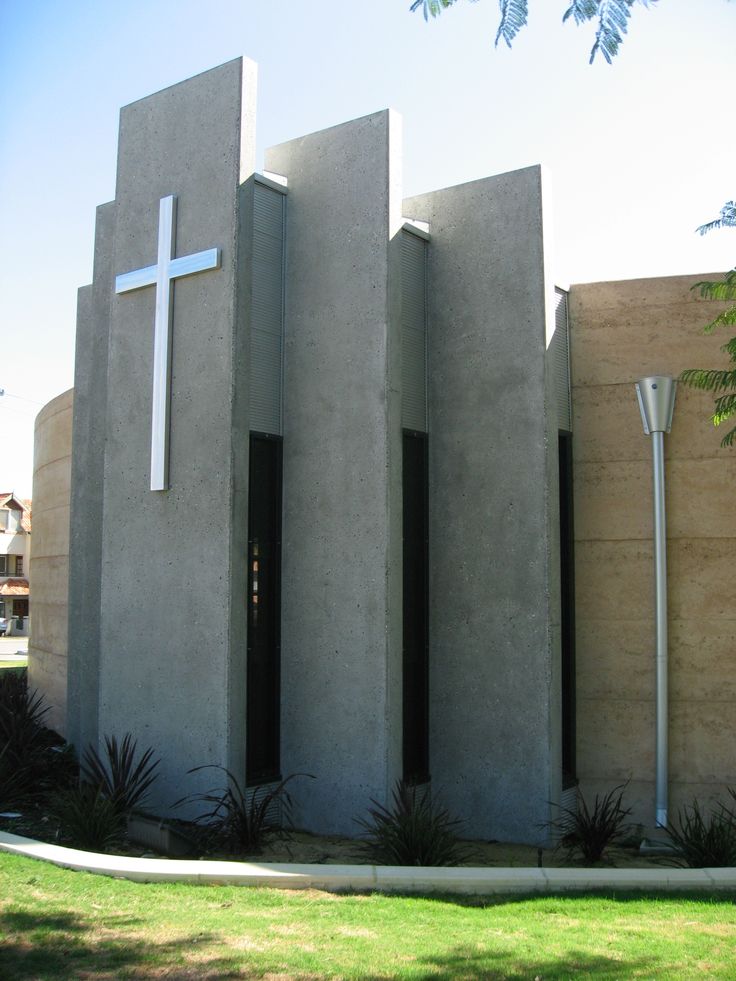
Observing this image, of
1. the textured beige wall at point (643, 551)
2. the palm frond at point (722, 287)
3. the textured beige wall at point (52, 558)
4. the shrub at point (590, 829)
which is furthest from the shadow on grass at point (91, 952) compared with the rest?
the textured beige wall at point (52, 558)

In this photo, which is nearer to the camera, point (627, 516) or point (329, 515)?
point (329, 515)

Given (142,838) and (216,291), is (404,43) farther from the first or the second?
(142,838)

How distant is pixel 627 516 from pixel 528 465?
174cm

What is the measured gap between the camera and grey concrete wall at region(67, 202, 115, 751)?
11836 mm

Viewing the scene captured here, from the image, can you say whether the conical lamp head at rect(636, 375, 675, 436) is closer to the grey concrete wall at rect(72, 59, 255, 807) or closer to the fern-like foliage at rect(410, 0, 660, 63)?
the grey concrete wall at rect(72, 59, 255, 807)

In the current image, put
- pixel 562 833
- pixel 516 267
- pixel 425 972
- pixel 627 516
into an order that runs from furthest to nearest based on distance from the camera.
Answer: pixel 627 516 < pixel 516 267 < pixel 562 833 < pixel 425 972

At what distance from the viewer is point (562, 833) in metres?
9.67

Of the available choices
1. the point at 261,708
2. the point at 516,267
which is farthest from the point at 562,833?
the point at 516,267

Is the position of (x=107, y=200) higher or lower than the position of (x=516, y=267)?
higher

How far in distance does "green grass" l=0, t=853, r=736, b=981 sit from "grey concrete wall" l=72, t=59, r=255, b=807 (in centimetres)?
278

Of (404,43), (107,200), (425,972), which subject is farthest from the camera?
(107,200)

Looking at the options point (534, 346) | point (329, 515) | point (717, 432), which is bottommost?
point (329, 515)

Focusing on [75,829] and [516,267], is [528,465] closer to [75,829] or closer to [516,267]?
[516,267]

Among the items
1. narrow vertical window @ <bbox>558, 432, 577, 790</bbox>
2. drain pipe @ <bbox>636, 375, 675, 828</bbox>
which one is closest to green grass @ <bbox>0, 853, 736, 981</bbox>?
drain pipe @ <bbox>636, 375, 675, 828</bbox>
